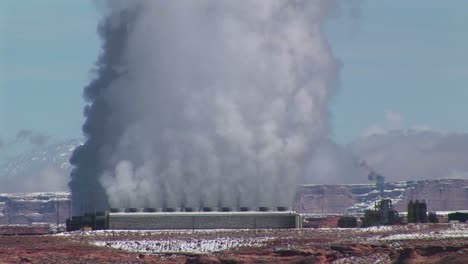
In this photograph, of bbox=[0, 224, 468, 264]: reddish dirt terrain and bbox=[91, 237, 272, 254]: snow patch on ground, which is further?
bbox=[91, 237, 272, 254]: snow patch on ground

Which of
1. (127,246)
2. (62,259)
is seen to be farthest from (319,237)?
(62,259)

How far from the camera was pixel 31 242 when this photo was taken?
199750mm

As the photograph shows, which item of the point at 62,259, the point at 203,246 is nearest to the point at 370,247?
the point at 203,246

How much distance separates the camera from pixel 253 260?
173000mm

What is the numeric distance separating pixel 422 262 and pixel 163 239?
43780 millimetres

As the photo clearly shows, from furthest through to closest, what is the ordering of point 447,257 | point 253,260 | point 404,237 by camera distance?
point 404,237 < point 253,260 < point 447,257

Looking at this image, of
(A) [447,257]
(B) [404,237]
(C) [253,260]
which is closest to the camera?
(A) [447,257]

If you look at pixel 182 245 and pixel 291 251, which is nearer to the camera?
pixel 291 251

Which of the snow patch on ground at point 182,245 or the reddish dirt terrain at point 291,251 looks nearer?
the reddish dirt terrain at point 291,251

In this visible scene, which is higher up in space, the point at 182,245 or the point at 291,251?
the point at 182,245

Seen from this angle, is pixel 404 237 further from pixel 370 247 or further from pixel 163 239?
pixel 163 239

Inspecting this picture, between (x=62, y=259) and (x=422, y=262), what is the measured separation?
42232 millimetres

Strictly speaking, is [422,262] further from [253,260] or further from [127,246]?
[127,246]

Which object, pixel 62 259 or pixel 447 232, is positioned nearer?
pixel 62 259
